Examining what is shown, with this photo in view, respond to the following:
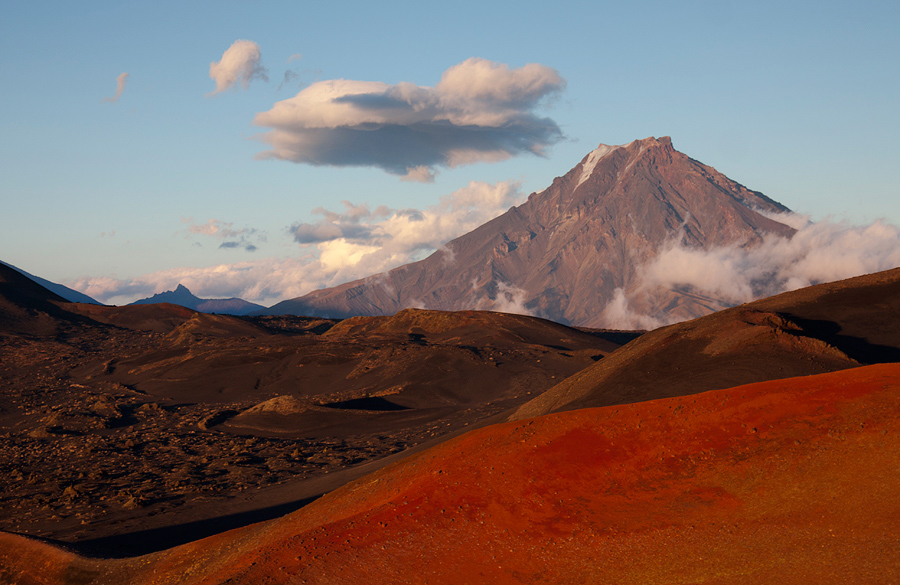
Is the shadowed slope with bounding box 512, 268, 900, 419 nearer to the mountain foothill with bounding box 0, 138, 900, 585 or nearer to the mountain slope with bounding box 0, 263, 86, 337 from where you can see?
the mountain foothill with bounding box 0, 138, 900, 585

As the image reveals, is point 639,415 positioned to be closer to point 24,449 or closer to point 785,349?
point 785,349

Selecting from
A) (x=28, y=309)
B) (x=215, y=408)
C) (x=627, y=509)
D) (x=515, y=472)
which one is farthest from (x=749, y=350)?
(x=28, y=309)

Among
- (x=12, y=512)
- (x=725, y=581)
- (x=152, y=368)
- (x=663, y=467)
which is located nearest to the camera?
(x=725, y=581)

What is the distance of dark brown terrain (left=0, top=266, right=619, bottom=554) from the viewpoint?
29328 mm

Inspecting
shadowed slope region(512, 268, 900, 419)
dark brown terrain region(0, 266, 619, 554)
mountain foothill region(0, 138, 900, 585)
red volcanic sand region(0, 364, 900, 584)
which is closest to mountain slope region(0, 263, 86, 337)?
dark brown terrain region(0, 266, 619, 554)

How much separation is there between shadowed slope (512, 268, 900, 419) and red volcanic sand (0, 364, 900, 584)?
38.9 ft

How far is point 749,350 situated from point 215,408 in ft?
139

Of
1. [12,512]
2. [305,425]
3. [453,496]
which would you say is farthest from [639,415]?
[305,425]

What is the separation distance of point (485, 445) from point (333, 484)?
1214 centimetres

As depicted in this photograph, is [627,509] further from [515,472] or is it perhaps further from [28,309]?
[28,309]

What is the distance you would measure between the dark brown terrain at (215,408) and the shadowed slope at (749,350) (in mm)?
10201

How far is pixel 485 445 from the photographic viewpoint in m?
20.5

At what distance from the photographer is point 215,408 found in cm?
5659

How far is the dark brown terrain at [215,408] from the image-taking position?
1155 inches
